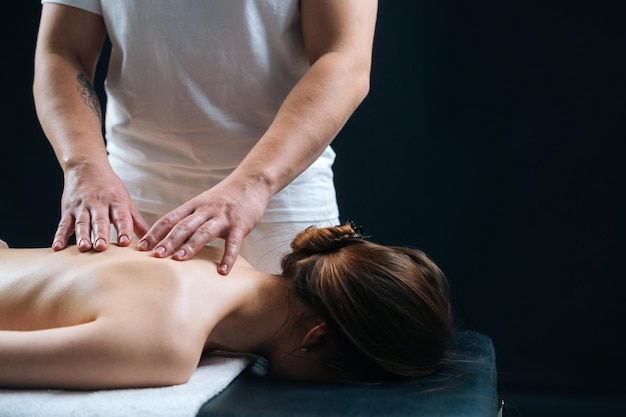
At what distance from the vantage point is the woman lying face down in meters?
1.33

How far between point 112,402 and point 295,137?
0.64 metres

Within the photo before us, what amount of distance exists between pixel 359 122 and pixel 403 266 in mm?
1515

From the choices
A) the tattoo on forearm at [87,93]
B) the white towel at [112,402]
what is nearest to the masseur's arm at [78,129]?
the tattoo on forearm at [87,93]

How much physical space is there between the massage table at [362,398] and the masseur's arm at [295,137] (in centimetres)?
25

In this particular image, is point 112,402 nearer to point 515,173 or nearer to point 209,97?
point 209,97

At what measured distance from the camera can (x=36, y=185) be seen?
3295mm

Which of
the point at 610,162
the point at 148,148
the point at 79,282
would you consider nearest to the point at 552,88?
the point at 610,162

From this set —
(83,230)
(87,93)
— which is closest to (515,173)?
(87,93)

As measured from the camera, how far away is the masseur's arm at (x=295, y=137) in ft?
5.04

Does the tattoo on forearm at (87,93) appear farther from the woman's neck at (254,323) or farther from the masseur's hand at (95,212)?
the woman's neck at (254,323)

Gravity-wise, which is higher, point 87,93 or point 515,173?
point 87,93

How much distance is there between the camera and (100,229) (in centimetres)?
160

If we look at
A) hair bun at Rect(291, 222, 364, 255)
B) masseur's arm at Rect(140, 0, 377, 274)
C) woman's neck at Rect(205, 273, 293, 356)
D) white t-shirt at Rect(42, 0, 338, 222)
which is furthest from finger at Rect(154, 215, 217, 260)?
white t-shirt at Rect(42, 0, 338, 222)

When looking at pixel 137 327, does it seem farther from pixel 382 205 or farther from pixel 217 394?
pixel 382 205
